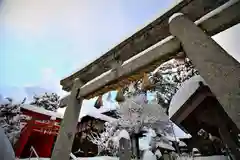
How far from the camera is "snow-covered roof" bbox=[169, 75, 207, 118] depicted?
6.23 feet

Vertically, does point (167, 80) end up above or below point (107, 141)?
above

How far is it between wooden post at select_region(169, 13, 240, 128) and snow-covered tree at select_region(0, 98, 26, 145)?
5253 mm

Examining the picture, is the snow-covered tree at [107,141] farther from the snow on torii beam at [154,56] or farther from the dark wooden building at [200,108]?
the snow on torii beam at [154,56]

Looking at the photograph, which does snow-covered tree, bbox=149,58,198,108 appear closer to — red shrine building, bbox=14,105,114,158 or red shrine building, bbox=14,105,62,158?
red shrine building, bbox=14,105,114,158

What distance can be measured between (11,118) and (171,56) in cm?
562

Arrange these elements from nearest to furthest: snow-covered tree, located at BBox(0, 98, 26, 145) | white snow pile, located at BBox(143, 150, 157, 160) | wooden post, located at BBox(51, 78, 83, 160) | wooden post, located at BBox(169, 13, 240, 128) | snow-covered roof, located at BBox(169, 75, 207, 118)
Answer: wooden post, located at BBox(169, 13, 240, 128) < wooden post, located at BBox(51, 78, 83, 160) < snow-covered roof, located at BBox(169, 75, 207, 118) < white snow pile, located at BBox(143, 150, 157, 160) < snow-covered tree, located at BBox(0, 98, 26, 145)

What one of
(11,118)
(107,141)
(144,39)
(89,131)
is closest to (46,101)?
(11,118)

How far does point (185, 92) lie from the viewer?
201 cm

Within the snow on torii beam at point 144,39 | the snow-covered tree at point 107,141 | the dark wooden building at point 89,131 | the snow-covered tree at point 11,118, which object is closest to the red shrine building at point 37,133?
the snow-covered tree at point 11,118

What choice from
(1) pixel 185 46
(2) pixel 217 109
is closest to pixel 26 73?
(2) pixel 217 109

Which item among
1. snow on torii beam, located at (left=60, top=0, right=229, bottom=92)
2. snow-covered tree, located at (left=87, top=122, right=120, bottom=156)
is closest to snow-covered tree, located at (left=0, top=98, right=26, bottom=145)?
snow-covered tree, located at (left=87, top=122, right=120, bottom=156)

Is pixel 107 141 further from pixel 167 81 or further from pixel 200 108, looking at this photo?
pixel 200 108

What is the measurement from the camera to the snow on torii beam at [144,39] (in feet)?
3.31

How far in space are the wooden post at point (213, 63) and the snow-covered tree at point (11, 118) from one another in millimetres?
5253
